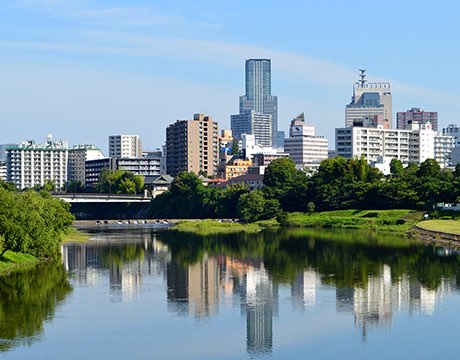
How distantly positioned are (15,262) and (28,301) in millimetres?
11699

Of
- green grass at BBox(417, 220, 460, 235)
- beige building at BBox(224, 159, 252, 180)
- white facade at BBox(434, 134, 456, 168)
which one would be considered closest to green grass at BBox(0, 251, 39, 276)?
green grass at BBox(417, 220, 460, 235)

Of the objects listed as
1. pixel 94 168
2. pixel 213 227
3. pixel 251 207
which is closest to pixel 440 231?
pixel 213 227

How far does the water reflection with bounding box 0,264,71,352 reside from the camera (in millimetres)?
33594

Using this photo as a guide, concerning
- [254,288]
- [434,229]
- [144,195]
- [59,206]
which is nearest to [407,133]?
[144,195]

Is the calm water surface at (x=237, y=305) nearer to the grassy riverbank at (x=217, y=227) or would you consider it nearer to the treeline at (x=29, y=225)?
the treeline at (x=29, y=225)

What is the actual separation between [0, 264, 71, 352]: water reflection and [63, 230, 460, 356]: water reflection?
2.00 m

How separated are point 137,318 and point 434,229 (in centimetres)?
4650

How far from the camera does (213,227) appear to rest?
323 ft

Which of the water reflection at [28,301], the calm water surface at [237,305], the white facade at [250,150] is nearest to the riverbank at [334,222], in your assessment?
the calm water surface at [237,305]

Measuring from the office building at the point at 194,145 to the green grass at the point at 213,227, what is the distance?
206 ft

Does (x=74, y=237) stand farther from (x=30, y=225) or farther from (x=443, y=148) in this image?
(x=443, y=148)

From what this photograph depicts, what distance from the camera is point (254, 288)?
153 ft

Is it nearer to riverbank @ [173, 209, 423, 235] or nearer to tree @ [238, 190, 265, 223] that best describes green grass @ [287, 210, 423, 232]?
riverbank @ [173, 209, 423, 235]

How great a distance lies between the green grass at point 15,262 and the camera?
49963mm
